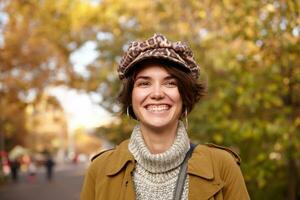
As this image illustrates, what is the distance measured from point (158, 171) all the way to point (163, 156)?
0.08 meters

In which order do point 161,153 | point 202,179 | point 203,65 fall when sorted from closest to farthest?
point 202,179, point 161,153, point 203,65

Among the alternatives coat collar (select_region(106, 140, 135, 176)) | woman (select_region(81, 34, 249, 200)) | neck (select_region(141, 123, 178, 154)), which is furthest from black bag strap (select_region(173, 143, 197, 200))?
coat collar (select_region(106, 140, 135, 176))

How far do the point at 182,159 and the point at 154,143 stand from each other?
0.15m

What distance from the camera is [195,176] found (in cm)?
222

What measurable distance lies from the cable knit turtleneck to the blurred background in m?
0.59

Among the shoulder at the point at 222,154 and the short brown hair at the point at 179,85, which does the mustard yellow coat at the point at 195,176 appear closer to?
the shoulder at the point at 222,154

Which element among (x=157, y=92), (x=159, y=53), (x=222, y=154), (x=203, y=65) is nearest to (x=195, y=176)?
(x=222, y=154)

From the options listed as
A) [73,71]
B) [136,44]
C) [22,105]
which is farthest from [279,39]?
[73,71]

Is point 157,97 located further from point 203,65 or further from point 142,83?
point 203,65

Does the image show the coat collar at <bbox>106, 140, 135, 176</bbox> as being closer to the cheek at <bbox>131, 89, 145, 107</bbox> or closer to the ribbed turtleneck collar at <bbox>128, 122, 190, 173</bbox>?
the ribbed turtleneck collar at <bbox>128, 122, 190, 173</bbox>

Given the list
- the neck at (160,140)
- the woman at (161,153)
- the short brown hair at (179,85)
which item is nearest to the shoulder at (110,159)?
the woman at (161,153)

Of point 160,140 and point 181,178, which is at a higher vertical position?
point 160,140

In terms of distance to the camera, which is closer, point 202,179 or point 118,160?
point 202,179

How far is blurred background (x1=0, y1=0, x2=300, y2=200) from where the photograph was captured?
22.6ft
